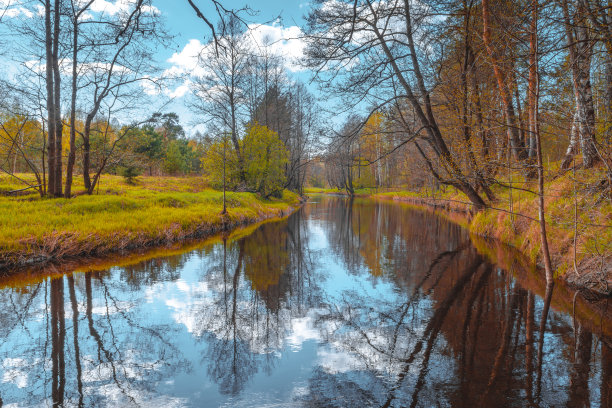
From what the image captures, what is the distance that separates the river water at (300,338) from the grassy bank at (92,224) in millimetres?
986

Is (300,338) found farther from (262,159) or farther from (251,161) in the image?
(262,159)

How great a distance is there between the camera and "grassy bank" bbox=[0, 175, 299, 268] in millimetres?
7570

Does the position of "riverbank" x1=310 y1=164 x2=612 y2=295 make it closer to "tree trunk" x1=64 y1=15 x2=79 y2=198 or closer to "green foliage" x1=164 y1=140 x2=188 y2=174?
"tree trunk" x1=64 y1=15 x2=79 y2=198

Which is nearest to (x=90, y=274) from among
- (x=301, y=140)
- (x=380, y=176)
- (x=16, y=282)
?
(x=16, y=282)

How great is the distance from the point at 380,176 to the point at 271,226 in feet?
116

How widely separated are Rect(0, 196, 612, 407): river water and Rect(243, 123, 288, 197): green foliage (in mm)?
14256

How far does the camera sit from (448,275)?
731cm

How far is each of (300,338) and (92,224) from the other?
756cm

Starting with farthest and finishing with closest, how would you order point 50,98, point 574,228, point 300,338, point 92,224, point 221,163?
point 221,163
point 50,98
point 92,224
point 574,228
point 300,338

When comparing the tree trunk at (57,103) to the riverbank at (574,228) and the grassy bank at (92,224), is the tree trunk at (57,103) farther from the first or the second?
the riverbank at (574,228)

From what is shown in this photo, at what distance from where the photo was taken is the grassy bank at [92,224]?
24.8ft

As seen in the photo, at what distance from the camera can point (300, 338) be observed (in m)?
4.32

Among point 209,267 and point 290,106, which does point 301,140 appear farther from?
point 209,267

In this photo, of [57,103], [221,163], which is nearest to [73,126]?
[57,103]
